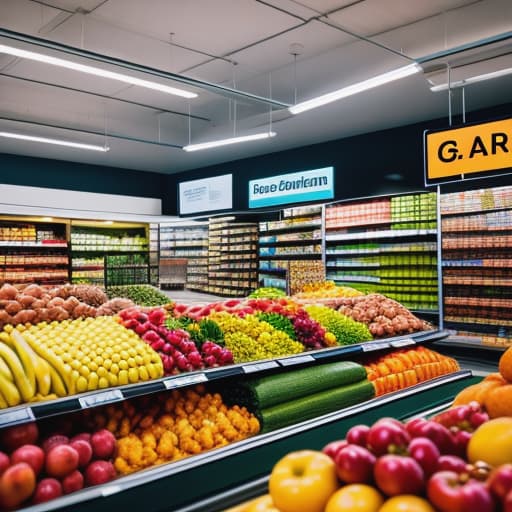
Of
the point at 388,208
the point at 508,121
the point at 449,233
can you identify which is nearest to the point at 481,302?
the point at 449,233

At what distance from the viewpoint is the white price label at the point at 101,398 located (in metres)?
2.34

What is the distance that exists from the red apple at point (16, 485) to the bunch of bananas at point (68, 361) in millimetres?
332

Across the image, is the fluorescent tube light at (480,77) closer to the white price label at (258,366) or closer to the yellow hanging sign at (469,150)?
the yellow hanging sign at (469,150)

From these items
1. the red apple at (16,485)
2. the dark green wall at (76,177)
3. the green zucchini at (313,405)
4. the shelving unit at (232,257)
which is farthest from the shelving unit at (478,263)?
the dark green wall at (76,177)

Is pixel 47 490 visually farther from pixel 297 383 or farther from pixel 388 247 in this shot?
pixel 388 247

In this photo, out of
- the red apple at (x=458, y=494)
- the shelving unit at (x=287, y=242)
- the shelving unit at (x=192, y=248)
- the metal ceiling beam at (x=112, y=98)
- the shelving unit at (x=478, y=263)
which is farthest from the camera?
the shelving unit at (x=192, y=248)

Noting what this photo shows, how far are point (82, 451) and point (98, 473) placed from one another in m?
0.12

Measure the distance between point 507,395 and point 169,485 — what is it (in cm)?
145

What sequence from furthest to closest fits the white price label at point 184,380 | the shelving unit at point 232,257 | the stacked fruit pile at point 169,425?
the shelving unit at point 232,257 → the white price label at point 184,380 → the stacked fruit pile at point 169,425

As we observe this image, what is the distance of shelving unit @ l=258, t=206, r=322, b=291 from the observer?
1038cm

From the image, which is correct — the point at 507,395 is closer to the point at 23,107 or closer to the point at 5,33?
the point at 5,33

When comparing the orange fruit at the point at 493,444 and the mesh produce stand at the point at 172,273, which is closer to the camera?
the orange fruit at the point at 493,444

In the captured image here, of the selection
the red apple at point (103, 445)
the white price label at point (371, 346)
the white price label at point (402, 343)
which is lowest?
Result: the red apple at point (103, 445)

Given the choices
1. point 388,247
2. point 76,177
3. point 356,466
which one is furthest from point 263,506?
point 76,177
